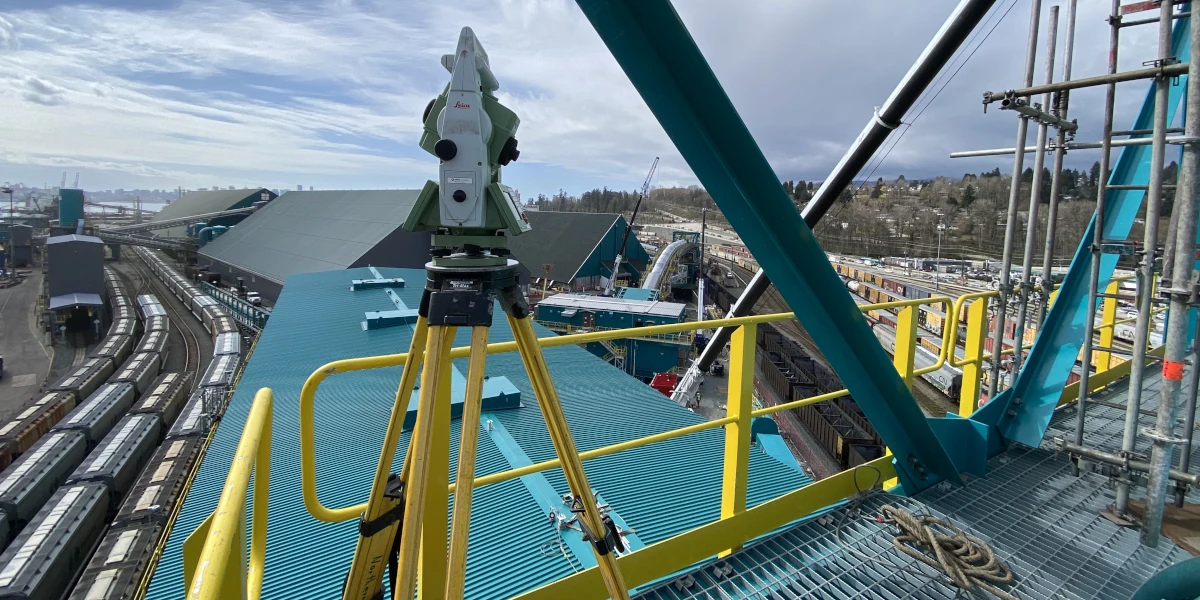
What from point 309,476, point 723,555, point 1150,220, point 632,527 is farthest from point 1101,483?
point 309,476

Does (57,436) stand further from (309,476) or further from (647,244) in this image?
(647,244)

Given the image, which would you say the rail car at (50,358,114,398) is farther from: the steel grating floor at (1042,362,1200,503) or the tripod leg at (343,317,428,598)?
the steel grating floor at (1042,362,1200,503)

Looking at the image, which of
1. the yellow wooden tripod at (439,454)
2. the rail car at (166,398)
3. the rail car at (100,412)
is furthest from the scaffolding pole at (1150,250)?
the rail car at (166,398)

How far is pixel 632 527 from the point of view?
424cm

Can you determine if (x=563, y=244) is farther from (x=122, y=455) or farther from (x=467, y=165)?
(x=467, y=165)

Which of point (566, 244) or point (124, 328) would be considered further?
point (566, 244)

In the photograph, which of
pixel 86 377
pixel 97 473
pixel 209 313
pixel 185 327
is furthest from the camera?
pixel 185 327

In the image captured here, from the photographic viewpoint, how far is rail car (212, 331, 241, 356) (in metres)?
22.0

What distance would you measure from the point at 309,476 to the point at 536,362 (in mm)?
1020

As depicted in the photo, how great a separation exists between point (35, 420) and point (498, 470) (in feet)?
65.8

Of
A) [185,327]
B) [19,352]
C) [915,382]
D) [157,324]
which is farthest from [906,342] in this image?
[19,352]

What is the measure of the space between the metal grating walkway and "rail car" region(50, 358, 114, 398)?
25.4 metres

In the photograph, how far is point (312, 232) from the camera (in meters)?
36.2

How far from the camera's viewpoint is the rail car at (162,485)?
11.4m
